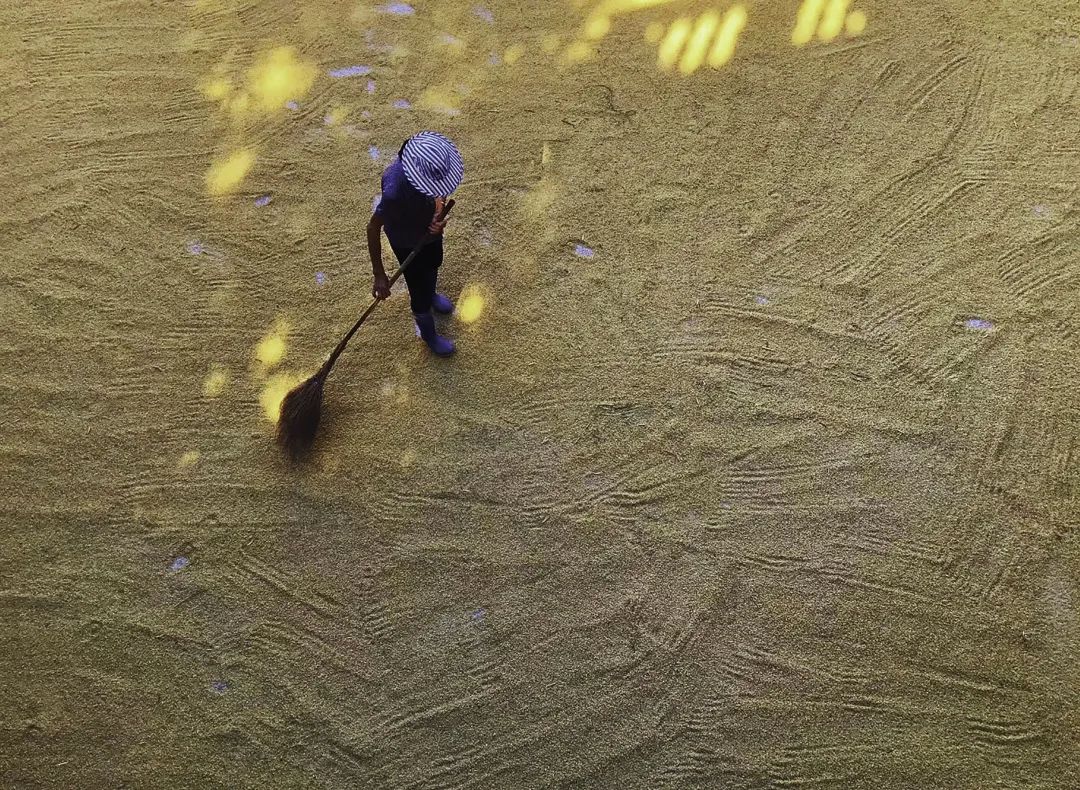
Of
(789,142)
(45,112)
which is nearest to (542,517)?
(789,142)

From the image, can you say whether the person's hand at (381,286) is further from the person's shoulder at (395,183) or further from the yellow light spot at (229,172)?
the yellow light spot at (229,172)

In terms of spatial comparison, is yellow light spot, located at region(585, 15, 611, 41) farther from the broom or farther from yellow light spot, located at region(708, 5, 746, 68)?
the broom

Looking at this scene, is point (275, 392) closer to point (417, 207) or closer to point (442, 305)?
point (442, 305)

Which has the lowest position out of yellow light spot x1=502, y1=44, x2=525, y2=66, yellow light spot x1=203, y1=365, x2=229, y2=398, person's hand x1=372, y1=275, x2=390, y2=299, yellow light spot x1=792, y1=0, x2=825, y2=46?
yellow light spot x1=203, y1=365, x2=229, y2=398

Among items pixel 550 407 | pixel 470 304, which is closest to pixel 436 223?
pixel 470 304

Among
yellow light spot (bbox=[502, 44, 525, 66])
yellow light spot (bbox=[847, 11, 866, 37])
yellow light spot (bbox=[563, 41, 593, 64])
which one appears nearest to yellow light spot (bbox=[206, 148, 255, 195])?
yellow light spot (bbox=[502, 44, 525, 66])

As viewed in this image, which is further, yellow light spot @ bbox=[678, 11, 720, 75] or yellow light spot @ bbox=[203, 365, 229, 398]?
yellow light spot @ bbox=[678, 11, 720, 75]
